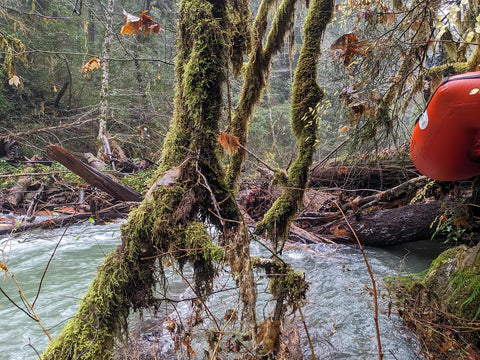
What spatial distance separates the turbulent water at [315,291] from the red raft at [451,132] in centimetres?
164

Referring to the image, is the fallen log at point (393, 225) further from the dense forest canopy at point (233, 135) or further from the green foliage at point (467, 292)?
the green foliage at point (467, 292)

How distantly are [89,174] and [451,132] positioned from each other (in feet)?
13.0

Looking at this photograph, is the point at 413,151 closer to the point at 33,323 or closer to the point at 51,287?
the point at 33,323

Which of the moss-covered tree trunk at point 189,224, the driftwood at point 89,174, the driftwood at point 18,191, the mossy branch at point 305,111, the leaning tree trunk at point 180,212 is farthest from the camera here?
the driftwood at point 18,191

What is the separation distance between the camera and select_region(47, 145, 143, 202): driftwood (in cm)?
301

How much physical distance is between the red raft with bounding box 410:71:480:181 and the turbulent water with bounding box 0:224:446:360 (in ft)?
5.37

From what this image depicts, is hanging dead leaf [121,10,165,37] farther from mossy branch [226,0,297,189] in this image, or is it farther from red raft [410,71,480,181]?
red raft [410,71,480,181]

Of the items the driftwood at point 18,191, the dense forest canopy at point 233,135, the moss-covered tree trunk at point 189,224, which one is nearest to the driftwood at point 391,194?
the dense forest canopy at point 233,135

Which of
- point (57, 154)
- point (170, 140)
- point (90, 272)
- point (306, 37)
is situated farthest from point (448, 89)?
point (90, 272)

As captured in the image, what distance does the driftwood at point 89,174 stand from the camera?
3.01 metres

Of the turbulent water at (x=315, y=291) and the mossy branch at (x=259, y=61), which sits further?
the mossy branch at (x=259, y=61)

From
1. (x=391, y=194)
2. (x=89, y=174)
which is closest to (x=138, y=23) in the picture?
(x=89, y=174)

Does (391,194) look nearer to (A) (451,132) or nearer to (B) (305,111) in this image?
(B) (305,111)

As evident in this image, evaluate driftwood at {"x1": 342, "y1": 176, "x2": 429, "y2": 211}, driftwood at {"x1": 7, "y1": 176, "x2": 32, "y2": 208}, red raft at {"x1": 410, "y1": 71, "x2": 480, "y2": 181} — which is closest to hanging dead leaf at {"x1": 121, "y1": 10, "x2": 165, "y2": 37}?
red raft at {"x1": 410, "y1": 71, "x2": 480, "y2": 181}
